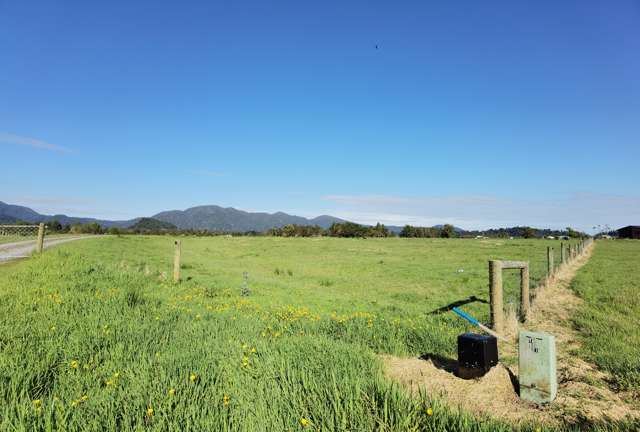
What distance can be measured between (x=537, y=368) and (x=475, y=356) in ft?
2.69

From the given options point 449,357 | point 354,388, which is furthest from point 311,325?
point 354,388

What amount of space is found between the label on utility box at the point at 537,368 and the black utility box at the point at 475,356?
44cm

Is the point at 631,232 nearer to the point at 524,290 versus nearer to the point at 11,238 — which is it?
the point at 524,290

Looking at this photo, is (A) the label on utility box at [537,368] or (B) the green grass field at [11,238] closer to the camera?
(A) the label on utility box at [537,368]

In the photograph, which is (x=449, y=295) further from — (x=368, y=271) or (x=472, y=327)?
(x=368, y=271)

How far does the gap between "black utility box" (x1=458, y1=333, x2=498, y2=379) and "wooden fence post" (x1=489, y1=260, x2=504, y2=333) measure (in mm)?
2557

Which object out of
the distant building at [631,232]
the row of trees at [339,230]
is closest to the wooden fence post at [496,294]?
the row of trees at [339,230]

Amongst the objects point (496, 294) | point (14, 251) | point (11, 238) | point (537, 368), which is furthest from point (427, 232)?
point (537, 368)

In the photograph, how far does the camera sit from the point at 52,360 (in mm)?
5102

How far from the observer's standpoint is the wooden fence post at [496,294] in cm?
791

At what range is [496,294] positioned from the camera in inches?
313

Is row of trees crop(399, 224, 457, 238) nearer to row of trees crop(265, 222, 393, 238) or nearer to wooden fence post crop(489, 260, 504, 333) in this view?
row of trees crop(265, 222, 393, 238)

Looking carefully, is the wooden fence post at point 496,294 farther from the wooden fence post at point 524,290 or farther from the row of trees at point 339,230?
the row of trees at point 339,230

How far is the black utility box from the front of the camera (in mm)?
5402
